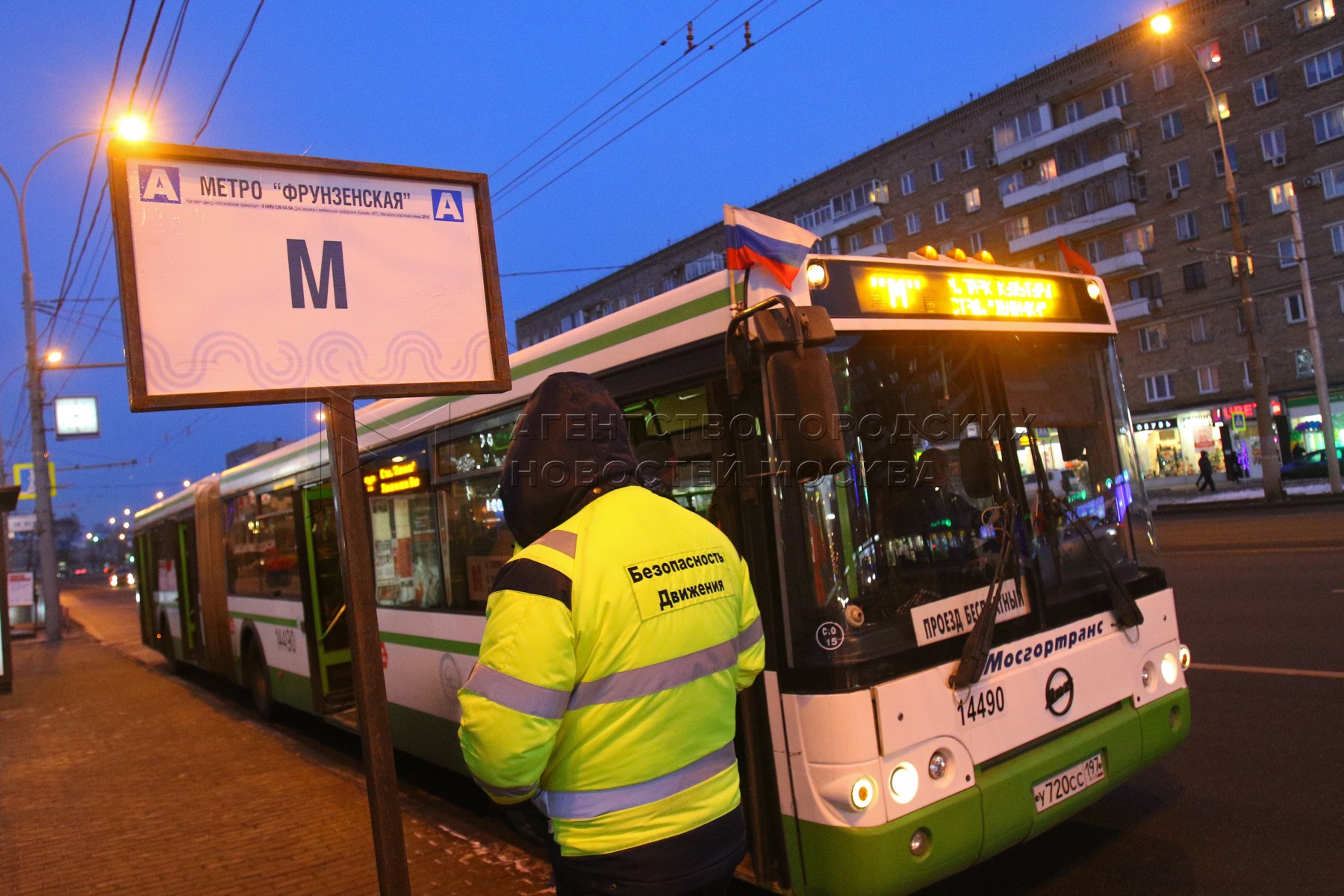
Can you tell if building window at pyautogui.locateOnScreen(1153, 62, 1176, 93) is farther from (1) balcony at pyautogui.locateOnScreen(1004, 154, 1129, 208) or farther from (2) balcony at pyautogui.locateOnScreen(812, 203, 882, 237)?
(2) balcony at pyautogui.locateOnScreen(812, 203, 882, 237)

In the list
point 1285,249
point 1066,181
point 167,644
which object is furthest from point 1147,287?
point 167,644

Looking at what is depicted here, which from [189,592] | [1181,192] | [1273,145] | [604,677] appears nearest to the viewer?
[604,677]

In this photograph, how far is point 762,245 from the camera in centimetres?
371

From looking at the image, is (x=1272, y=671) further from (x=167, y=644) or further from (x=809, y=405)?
(x=167, y=644)

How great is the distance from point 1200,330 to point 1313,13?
39.2ft

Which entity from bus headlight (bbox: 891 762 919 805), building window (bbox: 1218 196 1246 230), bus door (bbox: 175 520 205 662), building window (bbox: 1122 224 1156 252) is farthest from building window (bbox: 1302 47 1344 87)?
bus headlight (bbox: 891 762 919 805)

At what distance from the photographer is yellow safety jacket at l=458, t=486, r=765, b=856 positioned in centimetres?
222

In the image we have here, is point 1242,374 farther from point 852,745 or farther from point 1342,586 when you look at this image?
point 852,745

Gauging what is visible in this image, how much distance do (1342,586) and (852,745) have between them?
8.93m

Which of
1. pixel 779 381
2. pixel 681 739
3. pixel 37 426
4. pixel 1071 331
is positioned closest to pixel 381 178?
pixel 779 381

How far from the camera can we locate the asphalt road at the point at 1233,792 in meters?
4.11

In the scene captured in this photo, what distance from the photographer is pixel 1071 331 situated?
464 cm

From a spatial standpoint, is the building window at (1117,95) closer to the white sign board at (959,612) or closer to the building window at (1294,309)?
the building window at (1294,309)

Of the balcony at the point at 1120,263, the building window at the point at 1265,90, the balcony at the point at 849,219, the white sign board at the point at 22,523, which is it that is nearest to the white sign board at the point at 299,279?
the balcony at the point at 1120,263
